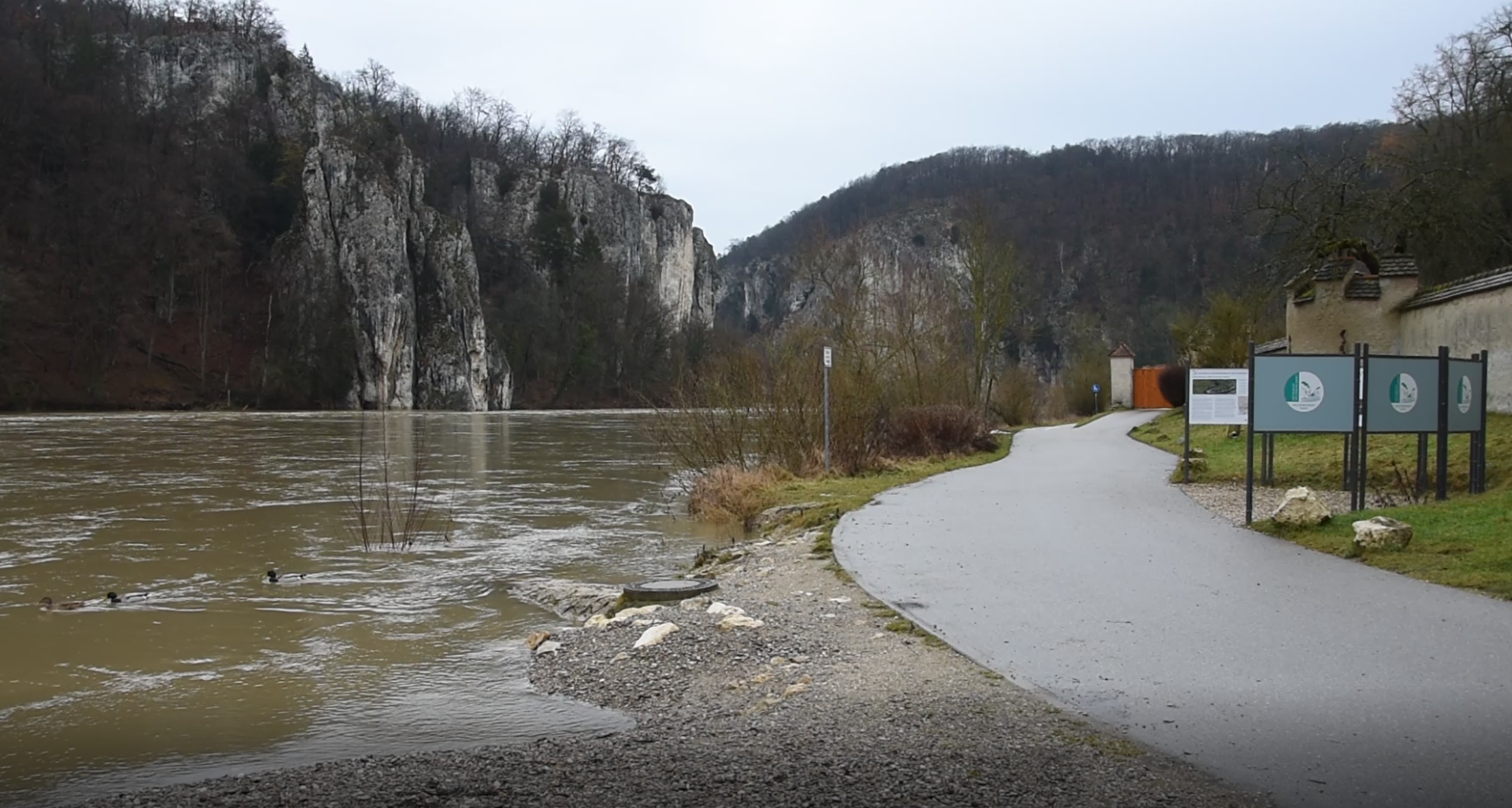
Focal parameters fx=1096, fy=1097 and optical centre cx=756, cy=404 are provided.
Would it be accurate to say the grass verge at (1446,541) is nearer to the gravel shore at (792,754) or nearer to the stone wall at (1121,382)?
the gravel shore at (792,754)

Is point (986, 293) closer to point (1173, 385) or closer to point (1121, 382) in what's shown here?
point (1173, 385)

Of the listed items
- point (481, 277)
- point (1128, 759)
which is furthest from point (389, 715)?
point (481, 277)

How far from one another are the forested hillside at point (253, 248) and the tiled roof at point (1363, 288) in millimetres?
62985

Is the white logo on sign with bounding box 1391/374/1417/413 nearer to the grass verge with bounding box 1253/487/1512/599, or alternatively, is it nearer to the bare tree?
the grass verge with bounding box 1253/487/1512/599

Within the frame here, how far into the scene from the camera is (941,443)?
1029 inches

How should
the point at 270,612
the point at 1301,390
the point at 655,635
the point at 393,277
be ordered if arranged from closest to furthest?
the point at 655,635 < the point at 270,612 < the point at 1301,390 < the point at 393,277

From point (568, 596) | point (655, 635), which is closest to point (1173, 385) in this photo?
point (568, 596)

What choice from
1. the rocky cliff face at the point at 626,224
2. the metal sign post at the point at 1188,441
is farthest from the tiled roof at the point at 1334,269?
the rocky cliff face at the point at 626,224

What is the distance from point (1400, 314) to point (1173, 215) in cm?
12010

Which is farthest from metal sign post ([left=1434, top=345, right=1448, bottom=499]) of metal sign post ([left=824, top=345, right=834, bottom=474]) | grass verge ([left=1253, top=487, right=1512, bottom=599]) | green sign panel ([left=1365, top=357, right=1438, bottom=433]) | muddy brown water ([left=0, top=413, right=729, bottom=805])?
metal sign post ([left=824, top=345, right=834, bottom=474])

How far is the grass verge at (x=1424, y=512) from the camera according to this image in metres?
8.48

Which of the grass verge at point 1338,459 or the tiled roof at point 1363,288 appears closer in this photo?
the grass verge at point 1338,459

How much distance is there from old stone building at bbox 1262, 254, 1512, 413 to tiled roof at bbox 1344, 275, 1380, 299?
0.01m

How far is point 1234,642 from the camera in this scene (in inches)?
263
